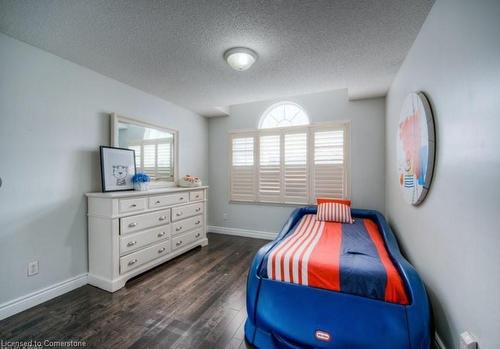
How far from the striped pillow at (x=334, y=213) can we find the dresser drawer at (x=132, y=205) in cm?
235

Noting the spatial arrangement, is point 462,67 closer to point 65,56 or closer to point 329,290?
point 329,290

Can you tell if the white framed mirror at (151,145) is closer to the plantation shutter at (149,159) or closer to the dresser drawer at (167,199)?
the plantation shutter at (149,159)

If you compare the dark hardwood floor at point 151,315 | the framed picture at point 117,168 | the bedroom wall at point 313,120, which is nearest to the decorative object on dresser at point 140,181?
the framed picture at point 117,168

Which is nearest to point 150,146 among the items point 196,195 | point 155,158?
point 155,158

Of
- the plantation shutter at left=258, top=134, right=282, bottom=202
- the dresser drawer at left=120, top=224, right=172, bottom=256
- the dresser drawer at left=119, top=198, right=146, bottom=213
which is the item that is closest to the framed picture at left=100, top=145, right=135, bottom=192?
the dresser drawer at left=119, top=198, right=146, bottom=213

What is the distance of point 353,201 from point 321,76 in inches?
79.9

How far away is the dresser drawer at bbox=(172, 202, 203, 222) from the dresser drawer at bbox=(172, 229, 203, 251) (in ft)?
0.91

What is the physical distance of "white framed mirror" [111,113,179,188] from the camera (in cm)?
278

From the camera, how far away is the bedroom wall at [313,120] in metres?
3.41

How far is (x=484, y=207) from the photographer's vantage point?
99 centimetres

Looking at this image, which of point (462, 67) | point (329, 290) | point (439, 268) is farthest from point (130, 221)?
point (462, 67)

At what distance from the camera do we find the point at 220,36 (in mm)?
1879

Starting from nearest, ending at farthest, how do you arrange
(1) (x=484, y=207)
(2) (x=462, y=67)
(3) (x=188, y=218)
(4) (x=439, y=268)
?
1. (1) (x=484, y=207)
2. (2) (x=462, y=67)
3. (4) (x=439, y=268)
4. (3) (x=188, y=218)

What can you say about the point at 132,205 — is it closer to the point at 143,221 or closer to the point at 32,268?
the point at 143,221
